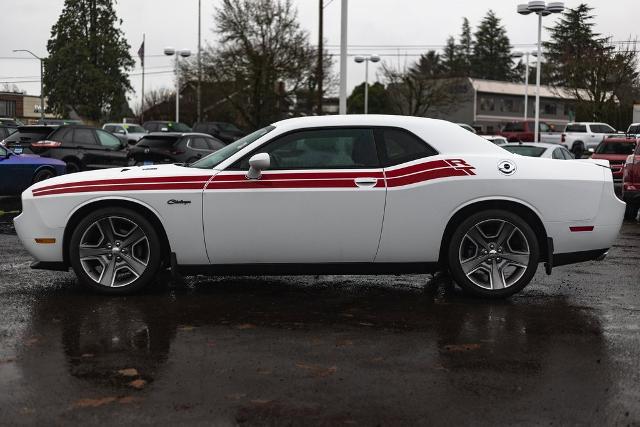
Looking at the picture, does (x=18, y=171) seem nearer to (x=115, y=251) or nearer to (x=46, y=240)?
(x=46, y=240)

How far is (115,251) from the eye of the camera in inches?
259

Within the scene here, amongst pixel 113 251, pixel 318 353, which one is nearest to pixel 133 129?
pixel 113 251

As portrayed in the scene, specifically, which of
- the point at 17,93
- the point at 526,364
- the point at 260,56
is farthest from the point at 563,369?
the point at 17,93

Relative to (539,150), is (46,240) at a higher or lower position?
lower

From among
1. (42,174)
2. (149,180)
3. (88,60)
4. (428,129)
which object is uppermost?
(88,60)

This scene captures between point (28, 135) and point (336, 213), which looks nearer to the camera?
point (336, 213)

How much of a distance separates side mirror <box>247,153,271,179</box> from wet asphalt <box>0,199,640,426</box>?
996mm

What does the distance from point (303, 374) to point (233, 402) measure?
0.59m

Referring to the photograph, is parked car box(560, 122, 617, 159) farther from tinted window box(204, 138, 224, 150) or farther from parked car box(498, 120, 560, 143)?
tinted window box(204, 138, 224, 150)

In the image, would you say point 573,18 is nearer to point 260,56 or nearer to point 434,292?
point 260,56

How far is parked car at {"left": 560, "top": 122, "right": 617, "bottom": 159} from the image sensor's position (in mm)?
41062

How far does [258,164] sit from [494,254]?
79.2 inches

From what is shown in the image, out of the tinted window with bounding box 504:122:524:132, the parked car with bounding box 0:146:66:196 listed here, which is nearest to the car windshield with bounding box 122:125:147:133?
the tinted window with bounding box 504:122:524:132

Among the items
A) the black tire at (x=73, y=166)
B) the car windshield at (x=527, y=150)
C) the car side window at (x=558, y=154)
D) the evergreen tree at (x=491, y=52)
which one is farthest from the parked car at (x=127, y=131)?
the evergreen tree at (x=491, y=52)
